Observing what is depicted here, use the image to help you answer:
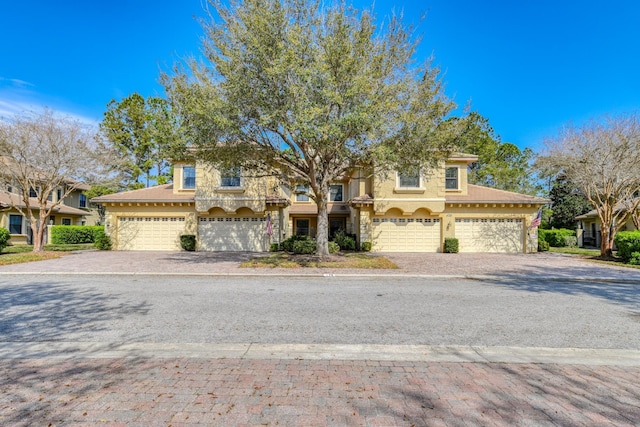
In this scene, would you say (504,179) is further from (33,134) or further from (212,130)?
(33,134)

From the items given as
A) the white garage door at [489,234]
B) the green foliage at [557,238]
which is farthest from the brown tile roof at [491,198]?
the green foliage at [557,238]

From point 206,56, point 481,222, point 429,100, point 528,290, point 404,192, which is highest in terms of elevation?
point 206,56

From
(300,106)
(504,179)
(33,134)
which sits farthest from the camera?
(504,179)

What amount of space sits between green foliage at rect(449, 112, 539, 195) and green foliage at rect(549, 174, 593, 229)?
219cm

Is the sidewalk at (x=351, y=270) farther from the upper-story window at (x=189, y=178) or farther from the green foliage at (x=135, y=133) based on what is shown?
the green foliage at (x=135, y=133)

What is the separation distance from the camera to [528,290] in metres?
9.50

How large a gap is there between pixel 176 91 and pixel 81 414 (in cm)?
1183

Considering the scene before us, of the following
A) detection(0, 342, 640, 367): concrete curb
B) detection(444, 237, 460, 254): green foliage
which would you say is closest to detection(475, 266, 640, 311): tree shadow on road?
detection(0, 342, 640, 367): concrete curb

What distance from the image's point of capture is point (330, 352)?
15.0 feet

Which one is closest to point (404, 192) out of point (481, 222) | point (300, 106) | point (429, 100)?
point (481, 222)

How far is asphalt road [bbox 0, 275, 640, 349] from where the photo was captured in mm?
5234

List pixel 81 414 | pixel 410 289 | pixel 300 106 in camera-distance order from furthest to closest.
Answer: pixel 300 106 < pixel 410 289 < pixel 81 414

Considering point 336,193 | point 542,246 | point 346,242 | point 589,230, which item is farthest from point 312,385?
point 589,230

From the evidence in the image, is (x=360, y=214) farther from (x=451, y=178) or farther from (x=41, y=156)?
(x=41, y=156)
